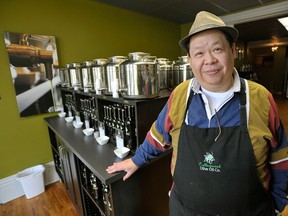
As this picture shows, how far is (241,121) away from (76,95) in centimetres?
178

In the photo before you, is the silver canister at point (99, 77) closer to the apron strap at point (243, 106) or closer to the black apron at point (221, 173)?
the black apron at point (221, 173)

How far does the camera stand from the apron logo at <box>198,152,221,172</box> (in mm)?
784

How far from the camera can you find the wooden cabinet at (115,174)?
46.7 inches

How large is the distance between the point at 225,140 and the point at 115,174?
672mm

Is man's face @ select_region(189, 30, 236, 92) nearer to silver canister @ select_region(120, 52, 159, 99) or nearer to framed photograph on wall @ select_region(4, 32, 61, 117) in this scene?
silver canister @ select_region(120, 52, 159, 99)

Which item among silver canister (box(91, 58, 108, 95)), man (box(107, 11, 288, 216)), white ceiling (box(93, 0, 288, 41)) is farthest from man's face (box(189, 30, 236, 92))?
white ceiling (box(93, 0, 288, 41))

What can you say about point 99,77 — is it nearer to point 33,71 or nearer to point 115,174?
point 115,174

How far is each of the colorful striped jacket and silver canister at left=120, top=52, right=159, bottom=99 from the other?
0.32 metres

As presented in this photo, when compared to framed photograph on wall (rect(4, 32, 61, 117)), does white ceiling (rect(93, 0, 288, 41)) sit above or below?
above

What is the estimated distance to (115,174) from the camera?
1091mm

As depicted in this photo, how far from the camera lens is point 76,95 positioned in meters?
2.06

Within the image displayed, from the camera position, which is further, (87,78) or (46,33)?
(46,33)

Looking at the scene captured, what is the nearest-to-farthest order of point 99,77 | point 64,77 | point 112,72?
1. point 112,72
2. point 99,77
3. point 64,77

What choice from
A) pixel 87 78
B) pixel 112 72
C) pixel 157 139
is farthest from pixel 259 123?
pixel 87 78
